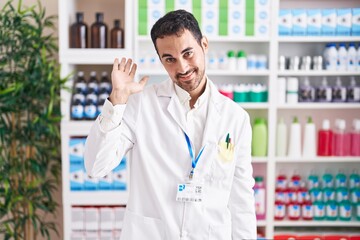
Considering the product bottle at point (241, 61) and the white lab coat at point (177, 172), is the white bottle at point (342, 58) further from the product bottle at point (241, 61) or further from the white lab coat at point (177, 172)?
the white lab coat at point (177, 172)

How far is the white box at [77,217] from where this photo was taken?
11.6 feet

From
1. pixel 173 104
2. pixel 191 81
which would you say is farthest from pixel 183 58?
pixel 173 104

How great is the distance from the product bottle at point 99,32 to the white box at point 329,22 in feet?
5.12

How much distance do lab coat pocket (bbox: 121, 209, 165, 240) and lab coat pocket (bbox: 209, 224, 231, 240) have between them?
7.0 inches

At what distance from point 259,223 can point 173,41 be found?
94.5 inches

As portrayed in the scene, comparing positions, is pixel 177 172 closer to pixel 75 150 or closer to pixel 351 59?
pixel 75 150

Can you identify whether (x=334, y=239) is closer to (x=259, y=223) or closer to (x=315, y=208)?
(x=315, y=208)

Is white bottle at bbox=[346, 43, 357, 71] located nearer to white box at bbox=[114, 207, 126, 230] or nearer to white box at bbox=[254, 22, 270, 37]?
white box at bbox=[254, 22, 270, 37]

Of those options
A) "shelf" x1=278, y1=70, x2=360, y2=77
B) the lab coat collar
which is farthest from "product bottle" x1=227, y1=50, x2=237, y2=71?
the lab coat collar

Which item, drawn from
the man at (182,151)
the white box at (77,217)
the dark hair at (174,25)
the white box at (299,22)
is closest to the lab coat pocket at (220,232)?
the man at (182,151)

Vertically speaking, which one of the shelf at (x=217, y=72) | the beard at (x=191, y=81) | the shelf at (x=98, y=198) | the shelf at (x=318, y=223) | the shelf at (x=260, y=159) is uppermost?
the shelf at (x=217, y=72)

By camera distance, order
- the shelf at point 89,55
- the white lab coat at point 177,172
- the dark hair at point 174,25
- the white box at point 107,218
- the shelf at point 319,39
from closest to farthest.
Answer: the dark hair at point 174,25, the white lab coat at point 177,172, the shelf at point 89,55, the white box at point 107,218, the shelf at point 319,39

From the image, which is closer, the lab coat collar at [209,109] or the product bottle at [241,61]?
the lab coat collar at [209,109]

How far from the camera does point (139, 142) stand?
73.1 inches
